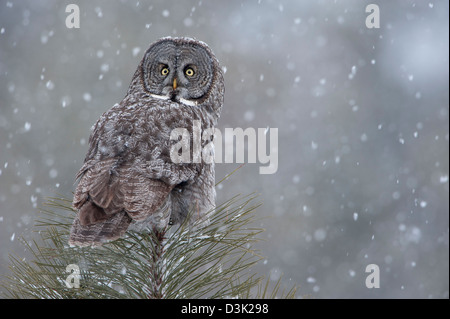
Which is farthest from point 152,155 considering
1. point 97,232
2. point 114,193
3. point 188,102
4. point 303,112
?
point 303,112

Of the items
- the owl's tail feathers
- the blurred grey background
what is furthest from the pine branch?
the blurred grey background

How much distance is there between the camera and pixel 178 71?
2.60 metres

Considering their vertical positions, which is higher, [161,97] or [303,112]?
[303,112]

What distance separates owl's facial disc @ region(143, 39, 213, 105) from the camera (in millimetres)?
2588

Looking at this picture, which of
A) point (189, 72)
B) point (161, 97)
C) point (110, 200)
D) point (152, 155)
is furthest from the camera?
point (189, 72)

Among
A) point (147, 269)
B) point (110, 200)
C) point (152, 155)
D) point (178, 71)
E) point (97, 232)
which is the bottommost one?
point (147, 269)

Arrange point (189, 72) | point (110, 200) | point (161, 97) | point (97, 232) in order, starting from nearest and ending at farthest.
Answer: point (97, 232) → point (110, 200) → point (161, 97) → point (189, 72)

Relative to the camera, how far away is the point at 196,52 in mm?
2693

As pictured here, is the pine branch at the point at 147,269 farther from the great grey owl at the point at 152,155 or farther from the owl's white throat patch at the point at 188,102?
the owl's white throat patch at the point at 188,102

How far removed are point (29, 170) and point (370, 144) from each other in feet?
18.6

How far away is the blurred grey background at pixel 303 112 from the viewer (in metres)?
7.18

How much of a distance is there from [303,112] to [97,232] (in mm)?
7733

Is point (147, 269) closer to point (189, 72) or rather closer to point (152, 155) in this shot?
point (152, 155)
